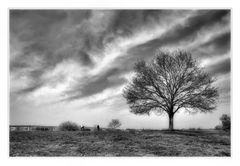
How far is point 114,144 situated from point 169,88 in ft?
23.0

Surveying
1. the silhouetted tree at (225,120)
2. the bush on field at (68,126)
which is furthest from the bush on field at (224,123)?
the bush on field at (68,126)

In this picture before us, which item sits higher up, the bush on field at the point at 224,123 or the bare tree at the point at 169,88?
the bare tree at the point at 169,88

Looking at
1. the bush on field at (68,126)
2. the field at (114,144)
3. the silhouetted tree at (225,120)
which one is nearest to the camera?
the field at (114,144)

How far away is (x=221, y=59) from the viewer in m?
17.8

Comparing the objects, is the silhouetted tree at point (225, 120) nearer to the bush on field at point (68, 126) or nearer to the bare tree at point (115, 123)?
the bare tree at point (115, 123)

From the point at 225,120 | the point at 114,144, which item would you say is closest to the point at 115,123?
the point at 114,144

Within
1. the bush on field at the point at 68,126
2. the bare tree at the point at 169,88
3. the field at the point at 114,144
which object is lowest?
the field at the point at 114,144

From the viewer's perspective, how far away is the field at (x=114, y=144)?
52.0 feet

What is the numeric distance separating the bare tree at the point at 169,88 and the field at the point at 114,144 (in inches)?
104

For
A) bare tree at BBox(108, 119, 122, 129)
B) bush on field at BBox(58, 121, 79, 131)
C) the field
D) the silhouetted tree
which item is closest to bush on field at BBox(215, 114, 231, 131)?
the silhouetted tree

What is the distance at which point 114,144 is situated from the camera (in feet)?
55.0

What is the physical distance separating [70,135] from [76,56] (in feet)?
14.7
